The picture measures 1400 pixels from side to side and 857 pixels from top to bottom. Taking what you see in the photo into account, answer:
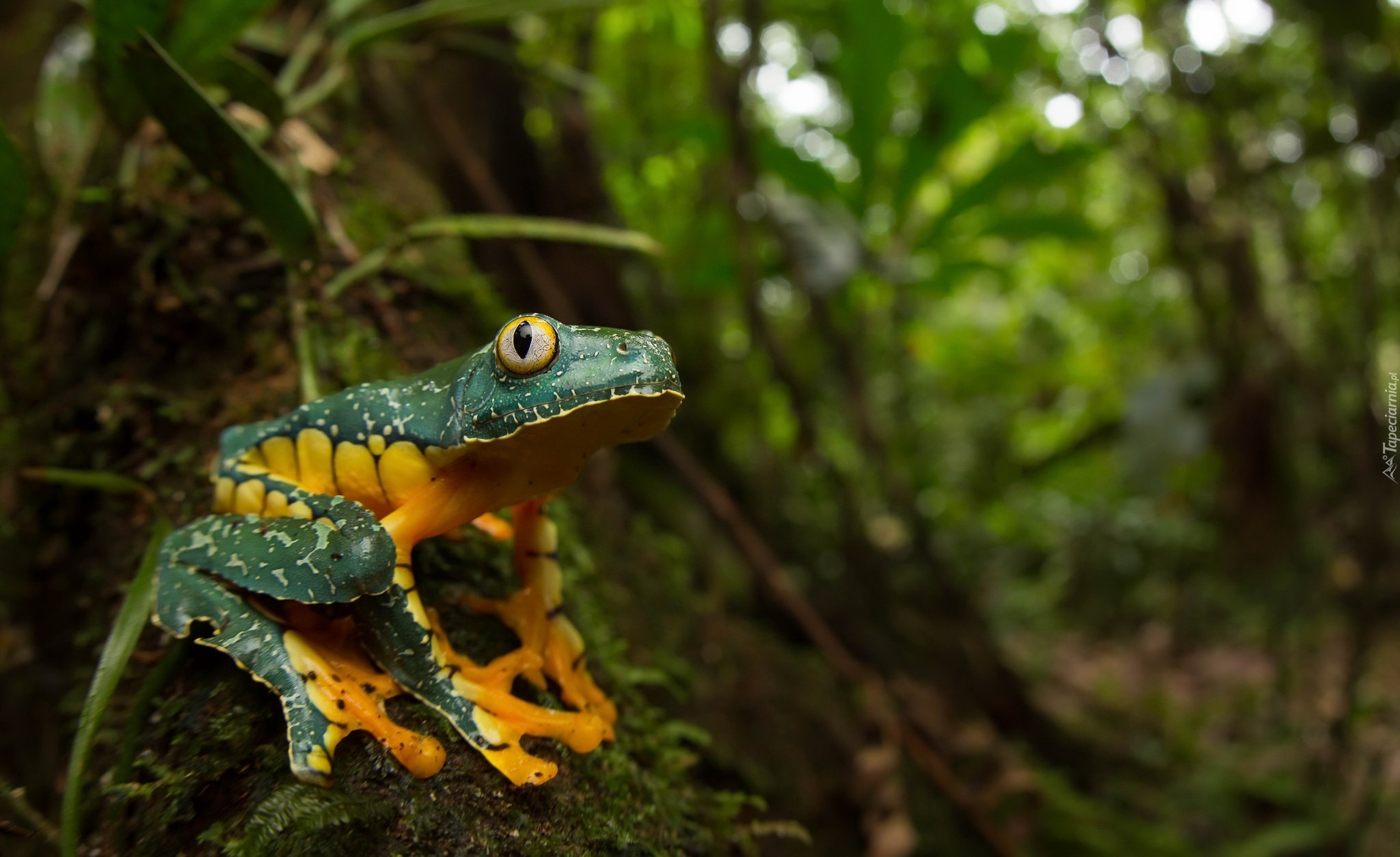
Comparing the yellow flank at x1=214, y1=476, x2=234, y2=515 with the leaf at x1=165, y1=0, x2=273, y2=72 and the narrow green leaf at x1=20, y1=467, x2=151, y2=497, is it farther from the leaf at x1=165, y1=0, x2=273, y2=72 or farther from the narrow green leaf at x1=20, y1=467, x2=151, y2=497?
the leaf at x1=165, y1=0, x2=273, y2=72

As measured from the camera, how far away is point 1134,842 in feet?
10.0

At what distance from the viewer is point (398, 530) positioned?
46.8 inches

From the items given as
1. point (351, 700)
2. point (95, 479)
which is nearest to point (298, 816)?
point (351, 700)

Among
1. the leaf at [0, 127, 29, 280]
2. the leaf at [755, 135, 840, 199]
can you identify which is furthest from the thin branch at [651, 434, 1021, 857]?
the leaf at [0, 127, 29, 280]

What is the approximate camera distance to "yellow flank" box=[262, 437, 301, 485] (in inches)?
52.7

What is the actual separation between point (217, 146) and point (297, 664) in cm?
96

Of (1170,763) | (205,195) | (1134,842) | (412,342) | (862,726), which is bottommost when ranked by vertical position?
(1170,763)

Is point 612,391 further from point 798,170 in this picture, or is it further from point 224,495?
point 798,170

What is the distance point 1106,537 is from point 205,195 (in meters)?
5.51

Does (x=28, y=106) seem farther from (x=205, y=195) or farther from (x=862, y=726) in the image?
(x=862, y=726)

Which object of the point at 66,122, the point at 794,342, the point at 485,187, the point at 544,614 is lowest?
the point at 794,342

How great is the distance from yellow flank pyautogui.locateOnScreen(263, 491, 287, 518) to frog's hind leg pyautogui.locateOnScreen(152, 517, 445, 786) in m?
0.07

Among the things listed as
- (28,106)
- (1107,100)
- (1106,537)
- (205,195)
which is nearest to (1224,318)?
(1107,100)

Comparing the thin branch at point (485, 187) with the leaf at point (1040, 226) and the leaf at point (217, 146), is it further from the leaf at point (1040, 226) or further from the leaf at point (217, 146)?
the leaf at point (1040, 226)
